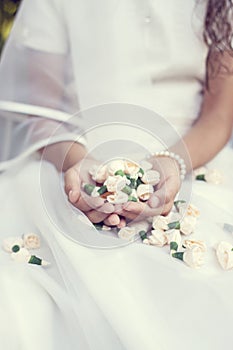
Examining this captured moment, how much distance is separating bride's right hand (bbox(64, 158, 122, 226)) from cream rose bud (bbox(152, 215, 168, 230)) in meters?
0.05

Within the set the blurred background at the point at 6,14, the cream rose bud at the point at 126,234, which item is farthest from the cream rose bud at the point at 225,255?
the blurred background at the point at 6,14

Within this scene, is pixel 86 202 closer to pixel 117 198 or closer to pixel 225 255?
pixel 117 198

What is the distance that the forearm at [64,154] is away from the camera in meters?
1.11

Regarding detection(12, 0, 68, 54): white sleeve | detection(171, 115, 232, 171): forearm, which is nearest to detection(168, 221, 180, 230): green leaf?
detection(171, 115, 232, 171): forearm

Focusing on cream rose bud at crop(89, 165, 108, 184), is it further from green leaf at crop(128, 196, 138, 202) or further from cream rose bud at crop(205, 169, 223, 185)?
cream rose bud at crop(205, 169, 223, 185)

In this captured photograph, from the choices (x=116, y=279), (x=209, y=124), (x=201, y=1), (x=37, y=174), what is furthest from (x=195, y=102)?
(x=116, y=279)

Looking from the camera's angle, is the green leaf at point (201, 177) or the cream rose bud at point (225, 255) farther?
the green leaf at point (201, 177)

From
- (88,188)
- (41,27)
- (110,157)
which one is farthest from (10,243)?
(41,27)

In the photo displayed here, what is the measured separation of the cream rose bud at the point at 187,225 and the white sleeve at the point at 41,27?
Result: 459 millimetres

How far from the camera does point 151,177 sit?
952mm

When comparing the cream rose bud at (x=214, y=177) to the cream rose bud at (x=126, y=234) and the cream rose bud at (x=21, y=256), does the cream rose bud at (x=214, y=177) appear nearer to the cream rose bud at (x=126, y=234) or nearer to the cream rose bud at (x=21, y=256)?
the cream rose bud at (x=126, y=234)

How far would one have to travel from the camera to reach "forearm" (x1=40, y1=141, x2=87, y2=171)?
1.11 meters

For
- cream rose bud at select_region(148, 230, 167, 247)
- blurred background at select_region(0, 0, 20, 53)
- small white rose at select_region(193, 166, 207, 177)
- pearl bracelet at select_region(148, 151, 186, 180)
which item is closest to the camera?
cream rose bud at select_region(148, 230, 167, 247)

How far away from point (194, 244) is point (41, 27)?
0.54 m
